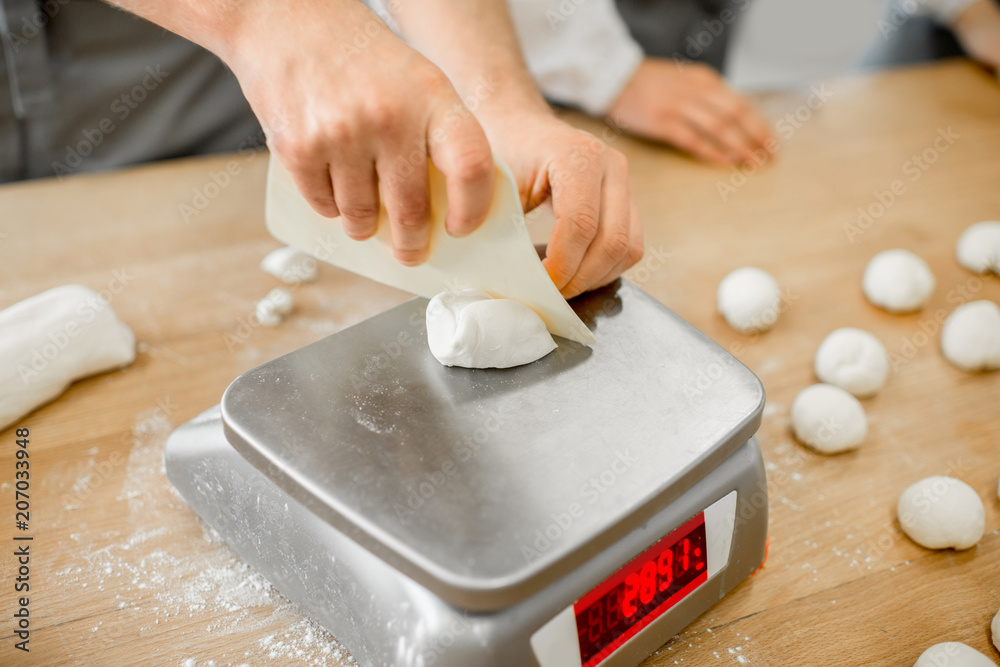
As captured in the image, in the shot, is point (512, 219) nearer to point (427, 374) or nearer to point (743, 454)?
point (427, 374)

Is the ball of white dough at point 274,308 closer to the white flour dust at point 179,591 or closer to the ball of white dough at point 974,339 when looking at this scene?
the white flour dust at point 179,591

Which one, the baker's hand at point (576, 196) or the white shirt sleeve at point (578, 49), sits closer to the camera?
the baker's hand at point (576, 196)

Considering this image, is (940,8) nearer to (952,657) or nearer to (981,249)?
(981,249)

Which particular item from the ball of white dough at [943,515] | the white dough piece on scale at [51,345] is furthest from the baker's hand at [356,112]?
the ball of white dough at [943,515]

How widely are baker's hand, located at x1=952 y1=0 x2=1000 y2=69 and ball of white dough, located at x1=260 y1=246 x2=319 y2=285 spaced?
1644 millimetres

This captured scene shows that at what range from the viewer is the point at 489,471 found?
627mm

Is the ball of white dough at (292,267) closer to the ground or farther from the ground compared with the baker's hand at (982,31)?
closer to the ground

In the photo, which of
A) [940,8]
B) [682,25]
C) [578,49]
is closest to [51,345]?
[578,49]

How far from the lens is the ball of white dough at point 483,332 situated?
27.6 inches

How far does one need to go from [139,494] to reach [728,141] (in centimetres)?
118

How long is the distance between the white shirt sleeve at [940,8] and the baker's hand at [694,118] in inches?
27.6

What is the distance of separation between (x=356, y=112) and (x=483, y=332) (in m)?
0.23

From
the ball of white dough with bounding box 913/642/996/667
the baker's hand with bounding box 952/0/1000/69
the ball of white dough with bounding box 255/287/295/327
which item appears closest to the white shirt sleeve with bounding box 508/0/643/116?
the ball of white dough with bounding box 255/287/295/327

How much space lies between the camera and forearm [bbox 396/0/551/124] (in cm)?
102
